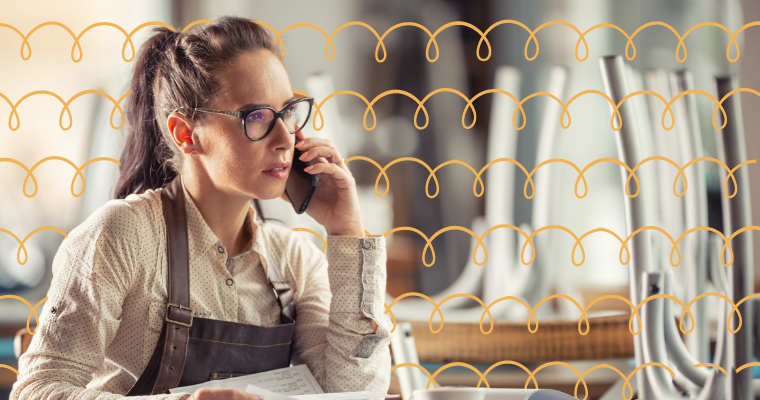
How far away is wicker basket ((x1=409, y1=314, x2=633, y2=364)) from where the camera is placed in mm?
1578

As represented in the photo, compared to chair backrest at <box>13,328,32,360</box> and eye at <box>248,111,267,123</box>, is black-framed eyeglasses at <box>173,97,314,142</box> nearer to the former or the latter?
eye at <box>248,111,267,123</box>

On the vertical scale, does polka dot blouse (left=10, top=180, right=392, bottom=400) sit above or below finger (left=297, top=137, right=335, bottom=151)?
below

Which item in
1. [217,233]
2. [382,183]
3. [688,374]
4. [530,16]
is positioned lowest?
[688,374]

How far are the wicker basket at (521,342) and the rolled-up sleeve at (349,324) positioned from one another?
0.31m

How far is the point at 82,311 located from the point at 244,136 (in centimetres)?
43

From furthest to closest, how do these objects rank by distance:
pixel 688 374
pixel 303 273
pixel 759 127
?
pixel 759 127
pixel 688 374
pixel 303 273

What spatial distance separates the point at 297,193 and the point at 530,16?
1.58 metres

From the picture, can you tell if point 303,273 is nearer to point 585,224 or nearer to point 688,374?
point 688,374

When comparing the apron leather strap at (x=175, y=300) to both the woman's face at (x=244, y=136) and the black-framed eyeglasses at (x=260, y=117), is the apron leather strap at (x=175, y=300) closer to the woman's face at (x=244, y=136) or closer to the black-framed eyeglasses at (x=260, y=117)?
the woman's face at (x=244, y=136)

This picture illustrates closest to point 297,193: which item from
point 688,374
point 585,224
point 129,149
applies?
point 129,149

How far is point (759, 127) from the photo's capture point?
1.71 m

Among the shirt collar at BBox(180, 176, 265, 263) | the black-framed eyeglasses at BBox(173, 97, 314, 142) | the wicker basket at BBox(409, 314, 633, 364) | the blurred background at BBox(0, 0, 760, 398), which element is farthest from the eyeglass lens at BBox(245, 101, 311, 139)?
the wicker basket at BBox(409, 314, 633, 364)

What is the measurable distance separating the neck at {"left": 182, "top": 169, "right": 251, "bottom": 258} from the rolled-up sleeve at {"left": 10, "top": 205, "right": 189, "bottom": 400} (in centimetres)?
17

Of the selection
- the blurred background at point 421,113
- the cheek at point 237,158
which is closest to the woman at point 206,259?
the cheek at point 237,158
